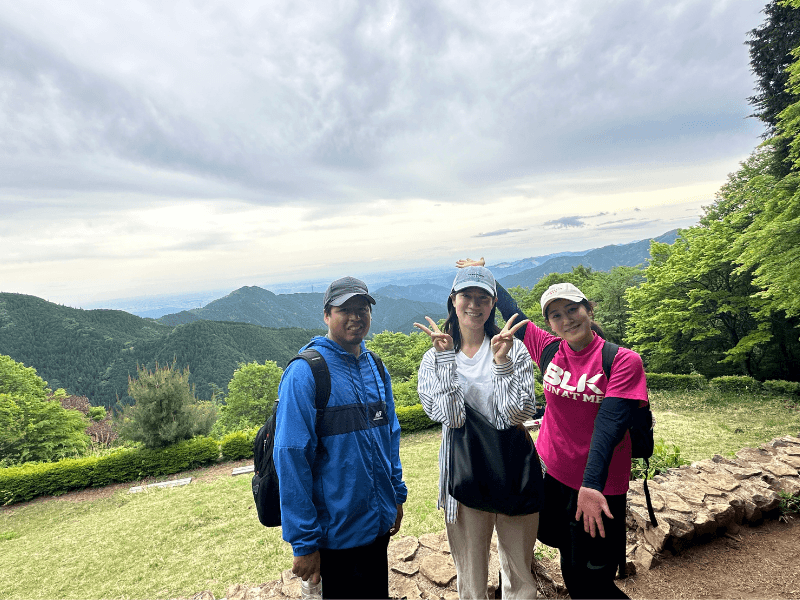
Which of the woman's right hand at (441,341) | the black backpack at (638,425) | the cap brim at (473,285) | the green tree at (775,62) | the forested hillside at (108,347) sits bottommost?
the forested hillside at (108,347)

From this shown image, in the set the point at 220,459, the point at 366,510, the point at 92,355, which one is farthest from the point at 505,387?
the point at 92,355

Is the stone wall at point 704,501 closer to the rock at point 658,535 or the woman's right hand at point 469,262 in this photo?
the rock at point 658,535

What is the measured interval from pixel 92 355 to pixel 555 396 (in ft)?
379

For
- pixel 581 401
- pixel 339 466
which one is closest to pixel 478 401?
pixel 581 401

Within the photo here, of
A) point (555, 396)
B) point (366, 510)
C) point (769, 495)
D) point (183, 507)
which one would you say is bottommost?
point (183, 507)

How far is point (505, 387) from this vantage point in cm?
205

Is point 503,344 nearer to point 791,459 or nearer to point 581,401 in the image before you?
point 581,401

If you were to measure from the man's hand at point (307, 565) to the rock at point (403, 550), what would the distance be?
6.76 feet

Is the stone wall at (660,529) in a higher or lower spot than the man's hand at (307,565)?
lower

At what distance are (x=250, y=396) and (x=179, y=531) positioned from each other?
1810 centimetres

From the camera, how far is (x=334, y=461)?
2.13 m

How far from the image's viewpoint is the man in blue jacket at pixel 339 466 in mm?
1968

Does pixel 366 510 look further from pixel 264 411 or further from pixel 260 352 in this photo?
pixel 260 352

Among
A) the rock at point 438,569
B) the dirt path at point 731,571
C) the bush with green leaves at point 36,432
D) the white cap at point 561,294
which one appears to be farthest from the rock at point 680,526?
the bush with green leaves at point 36,432
